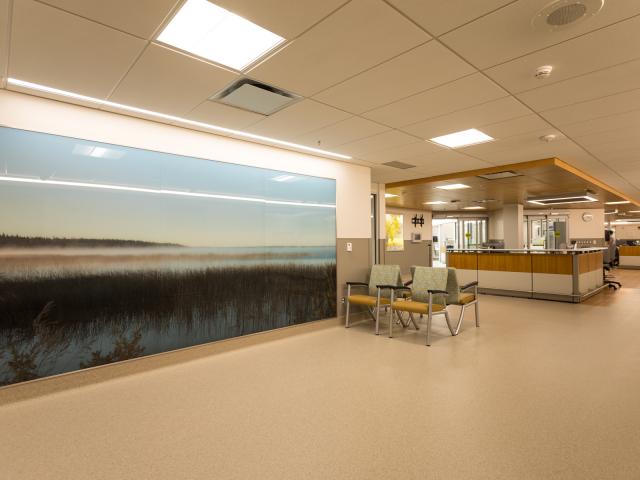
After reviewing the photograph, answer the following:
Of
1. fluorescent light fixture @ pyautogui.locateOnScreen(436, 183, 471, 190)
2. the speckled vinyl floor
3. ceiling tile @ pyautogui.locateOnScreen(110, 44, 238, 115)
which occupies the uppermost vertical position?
ceiling tile @ pyautogui.locateOnScreen(110, 44, 238, 115)

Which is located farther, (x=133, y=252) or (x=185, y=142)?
(x=185, y=142)

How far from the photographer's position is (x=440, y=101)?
12.4 feet

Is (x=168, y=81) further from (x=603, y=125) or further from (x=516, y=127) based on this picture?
(x=603, y=125)

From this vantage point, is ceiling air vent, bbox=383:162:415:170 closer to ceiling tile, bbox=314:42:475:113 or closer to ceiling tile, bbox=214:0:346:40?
ceiling tile, bbox=314:42:475:113

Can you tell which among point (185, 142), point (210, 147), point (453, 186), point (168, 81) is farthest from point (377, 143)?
point (453, 186)

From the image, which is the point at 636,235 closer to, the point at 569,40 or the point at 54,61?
the point at 569,40

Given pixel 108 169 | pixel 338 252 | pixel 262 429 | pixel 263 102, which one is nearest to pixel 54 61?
pixel 108 169

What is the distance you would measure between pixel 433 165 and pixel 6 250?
624 centimetres

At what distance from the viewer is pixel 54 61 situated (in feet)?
9.57

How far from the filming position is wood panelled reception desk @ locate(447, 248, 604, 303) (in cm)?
805

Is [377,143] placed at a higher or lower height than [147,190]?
higher

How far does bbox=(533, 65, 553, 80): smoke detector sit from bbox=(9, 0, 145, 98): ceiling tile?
10.3 feet

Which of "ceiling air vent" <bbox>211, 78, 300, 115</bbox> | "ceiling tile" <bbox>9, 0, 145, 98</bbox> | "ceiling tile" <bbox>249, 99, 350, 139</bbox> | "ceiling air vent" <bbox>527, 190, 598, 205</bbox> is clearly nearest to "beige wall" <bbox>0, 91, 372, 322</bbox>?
"ceiling tile" <bbox>9, 0, 145, 98</bbox>

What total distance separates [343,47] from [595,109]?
3134 millimetres
